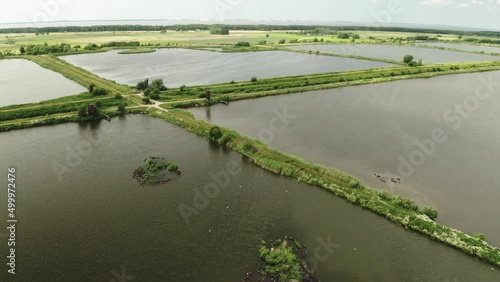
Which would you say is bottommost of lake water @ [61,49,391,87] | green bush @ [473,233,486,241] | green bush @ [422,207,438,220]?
green bush @ [473,233,486,241]

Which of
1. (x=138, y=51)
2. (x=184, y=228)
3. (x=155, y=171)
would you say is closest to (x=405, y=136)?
(x=155, y=171)

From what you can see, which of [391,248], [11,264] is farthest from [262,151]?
[11,264]

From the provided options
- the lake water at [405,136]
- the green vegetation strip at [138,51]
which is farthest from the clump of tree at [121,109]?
the green vegetation strip at [138,51]

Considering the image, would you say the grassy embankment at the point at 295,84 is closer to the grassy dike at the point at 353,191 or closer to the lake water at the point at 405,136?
the lake water at the point at 405,136

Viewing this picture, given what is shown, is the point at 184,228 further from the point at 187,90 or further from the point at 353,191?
the point at 187,90

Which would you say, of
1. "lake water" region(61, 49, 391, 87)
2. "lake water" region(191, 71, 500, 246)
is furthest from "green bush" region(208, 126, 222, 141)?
"lake water" region(61, 49, 391, 87)

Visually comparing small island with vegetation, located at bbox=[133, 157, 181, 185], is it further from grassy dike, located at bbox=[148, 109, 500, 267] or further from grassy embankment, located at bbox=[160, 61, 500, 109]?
grassy embankment, located at bbox=[160, 61, 500, 109]
